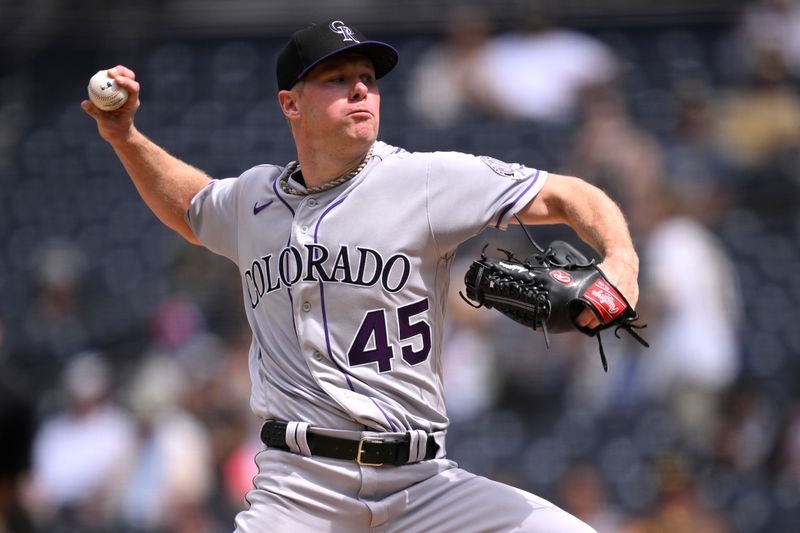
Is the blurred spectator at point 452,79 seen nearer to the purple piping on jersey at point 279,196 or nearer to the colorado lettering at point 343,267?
the purple piping on jersey at point 279,196

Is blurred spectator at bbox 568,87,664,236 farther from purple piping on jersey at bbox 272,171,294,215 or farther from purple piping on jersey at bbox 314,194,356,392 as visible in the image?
purple piping on jersey at bbox 314,194,356,392

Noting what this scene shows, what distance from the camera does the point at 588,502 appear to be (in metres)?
7.22

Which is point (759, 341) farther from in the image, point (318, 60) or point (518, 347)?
point (318, 60)

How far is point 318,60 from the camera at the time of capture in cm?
357

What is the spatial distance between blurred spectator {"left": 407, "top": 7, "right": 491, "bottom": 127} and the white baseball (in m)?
6.18

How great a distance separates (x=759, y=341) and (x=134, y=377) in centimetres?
420

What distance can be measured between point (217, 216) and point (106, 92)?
51cm

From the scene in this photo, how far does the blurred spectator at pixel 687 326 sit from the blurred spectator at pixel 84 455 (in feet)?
11.2

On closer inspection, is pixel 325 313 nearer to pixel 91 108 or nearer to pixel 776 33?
pixel 91 108

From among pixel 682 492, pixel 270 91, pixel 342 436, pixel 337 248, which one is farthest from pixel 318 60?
pixel 270 91

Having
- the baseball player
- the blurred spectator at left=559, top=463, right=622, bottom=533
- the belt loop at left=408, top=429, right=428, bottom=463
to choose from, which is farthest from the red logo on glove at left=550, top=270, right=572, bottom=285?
the blurred spectator at left=559, top=463, right=622, bottom=533

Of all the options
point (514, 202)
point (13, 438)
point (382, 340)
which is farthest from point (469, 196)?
point (13, 438)

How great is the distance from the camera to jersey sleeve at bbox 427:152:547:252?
3.51m

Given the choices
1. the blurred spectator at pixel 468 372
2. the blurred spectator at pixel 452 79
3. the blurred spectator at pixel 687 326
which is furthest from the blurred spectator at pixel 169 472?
the blurred spectator at pixel 452 79
